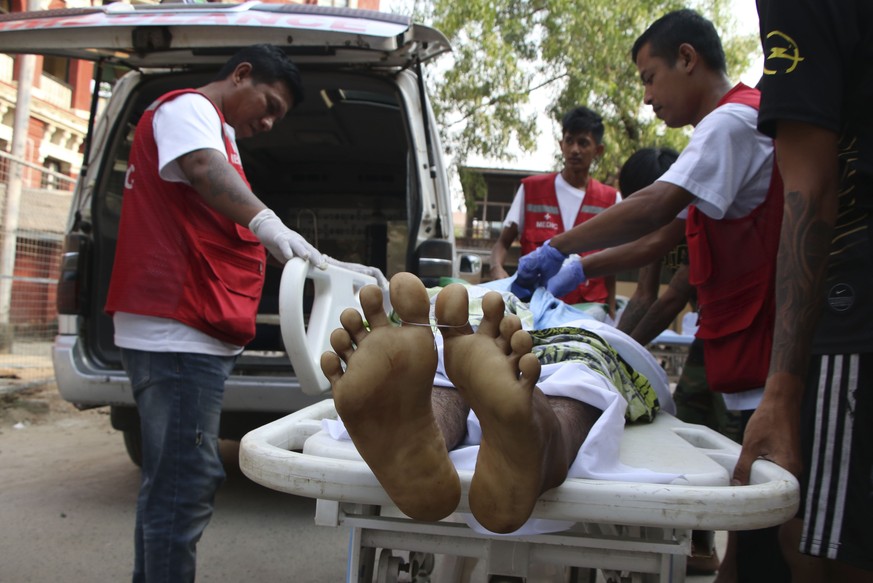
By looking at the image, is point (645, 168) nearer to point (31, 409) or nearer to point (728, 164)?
point (728, 164)

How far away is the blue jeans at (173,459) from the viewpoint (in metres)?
1.85

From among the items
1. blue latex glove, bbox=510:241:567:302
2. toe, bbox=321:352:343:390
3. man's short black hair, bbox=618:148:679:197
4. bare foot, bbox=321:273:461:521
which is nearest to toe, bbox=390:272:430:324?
bare foot, bbox=321:273:461:521

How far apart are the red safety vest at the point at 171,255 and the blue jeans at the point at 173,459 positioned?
122 millimetres

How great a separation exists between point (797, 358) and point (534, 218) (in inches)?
109

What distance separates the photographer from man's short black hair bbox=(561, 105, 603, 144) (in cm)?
396

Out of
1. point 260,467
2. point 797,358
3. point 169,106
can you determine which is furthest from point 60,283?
point 797,358

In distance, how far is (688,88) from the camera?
2.08 metres

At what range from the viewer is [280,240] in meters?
1.88

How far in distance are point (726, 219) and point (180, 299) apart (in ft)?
4.88

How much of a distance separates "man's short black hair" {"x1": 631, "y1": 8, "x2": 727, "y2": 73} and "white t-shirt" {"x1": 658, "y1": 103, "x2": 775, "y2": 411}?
1.00 ft

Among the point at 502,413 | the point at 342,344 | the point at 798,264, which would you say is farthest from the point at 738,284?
the point at 342,344

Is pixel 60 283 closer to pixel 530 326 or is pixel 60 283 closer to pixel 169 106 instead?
pixel 169 106

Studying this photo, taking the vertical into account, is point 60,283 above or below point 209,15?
below

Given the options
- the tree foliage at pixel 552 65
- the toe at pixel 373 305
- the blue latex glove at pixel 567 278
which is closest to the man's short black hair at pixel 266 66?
the blue latex glove at pixel 567 278
